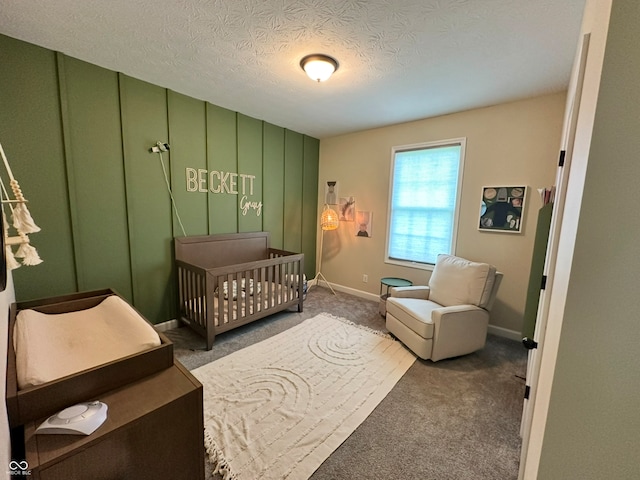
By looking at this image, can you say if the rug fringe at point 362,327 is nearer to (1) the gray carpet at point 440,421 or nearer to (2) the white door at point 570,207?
(1) the gray carpet at point 440,421

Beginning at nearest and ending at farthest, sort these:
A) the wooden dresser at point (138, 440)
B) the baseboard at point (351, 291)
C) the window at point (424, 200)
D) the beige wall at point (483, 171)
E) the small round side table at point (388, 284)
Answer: the wooden dresser at point (138, 440) → the beige wall at point (483, 171) → the window at point (424, 200) → the small round side table at point (388, 284) → the baseboard at point (351, 291)

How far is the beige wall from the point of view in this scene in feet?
8.52

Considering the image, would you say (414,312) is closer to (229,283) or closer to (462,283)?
(462,283)

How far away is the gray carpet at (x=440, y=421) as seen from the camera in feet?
4.56

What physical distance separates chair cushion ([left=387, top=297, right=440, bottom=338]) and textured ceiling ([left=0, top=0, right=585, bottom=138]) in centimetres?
209

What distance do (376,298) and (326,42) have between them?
10.5 ft

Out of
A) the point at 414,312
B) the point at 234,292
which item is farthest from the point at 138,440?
the point at 414,312

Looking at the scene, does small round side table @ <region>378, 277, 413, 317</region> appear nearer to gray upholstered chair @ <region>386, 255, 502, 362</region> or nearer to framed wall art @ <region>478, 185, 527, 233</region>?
gray upholstered chair @ <region>386, 255, 502, 362</region>

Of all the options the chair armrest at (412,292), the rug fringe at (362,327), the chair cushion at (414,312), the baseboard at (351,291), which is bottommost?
the rug fringe at (362,327)

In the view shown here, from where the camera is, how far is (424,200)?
134 inches

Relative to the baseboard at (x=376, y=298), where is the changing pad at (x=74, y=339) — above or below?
above

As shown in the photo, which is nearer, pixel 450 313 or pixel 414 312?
pixel 450 313

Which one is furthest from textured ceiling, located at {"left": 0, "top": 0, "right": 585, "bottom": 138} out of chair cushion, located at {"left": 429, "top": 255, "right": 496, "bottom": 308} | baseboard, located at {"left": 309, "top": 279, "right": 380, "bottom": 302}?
baseboard, located at {"left": 309, "top": 279, "right": 380, "bottom": 302}

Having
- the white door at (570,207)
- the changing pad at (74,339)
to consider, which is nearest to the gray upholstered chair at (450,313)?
the white door at (570,207)
